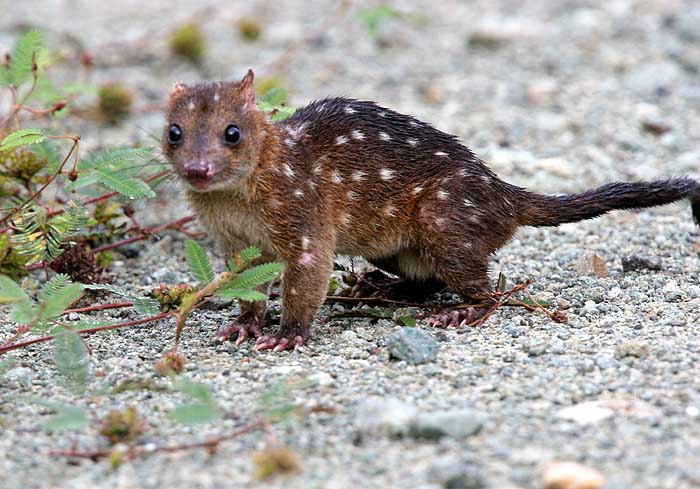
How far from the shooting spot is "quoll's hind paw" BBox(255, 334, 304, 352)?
228 inches

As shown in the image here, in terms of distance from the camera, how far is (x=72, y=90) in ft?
26.5

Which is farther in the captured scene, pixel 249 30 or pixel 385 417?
pixel 249 30

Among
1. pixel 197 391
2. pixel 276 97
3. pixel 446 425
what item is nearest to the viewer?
pixel 446 425

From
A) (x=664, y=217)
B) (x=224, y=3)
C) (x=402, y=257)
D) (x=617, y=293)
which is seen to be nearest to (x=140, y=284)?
(x=402, y=257)

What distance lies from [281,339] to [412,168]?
1.30 meters

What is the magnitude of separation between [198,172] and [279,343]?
1037 millimetres

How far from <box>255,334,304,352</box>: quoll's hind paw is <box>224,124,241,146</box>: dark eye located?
108 centimetres

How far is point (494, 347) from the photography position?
5.55 metres

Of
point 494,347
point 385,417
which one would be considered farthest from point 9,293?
point 494,347

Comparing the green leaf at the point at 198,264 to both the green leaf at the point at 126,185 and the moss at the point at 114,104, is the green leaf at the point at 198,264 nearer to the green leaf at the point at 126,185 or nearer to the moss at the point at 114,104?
the green leaf at the point at 126,185

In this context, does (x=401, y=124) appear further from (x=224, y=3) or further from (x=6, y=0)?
(x=6, y=0)

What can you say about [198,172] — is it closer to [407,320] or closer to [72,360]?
[72,360]

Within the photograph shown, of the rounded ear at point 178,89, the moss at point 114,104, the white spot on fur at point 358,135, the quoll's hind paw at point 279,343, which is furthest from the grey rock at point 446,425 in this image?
the moss at point 114,104

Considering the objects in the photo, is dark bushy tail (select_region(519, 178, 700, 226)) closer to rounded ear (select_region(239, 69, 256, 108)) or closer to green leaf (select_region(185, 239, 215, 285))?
rounded ear (select_region(239, 69, 256, 108))
